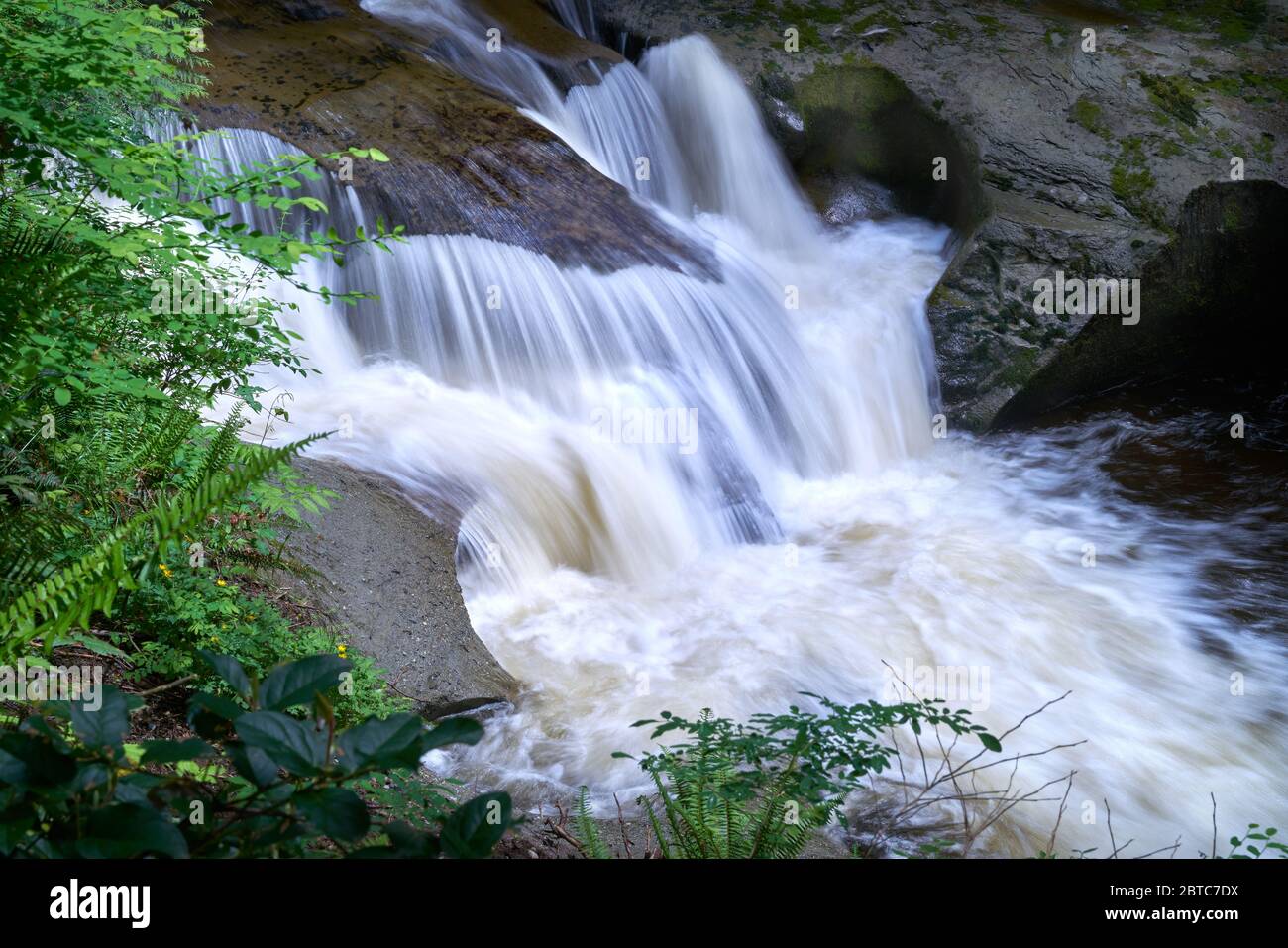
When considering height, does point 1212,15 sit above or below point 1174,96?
above

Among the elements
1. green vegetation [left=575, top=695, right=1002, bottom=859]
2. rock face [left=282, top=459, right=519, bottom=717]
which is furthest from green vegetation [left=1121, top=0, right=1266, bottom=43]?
green vegetation [left=575, top=695, right=1002, bottom=859]

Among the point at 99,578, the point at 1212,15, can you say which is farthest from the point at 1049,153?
the point at 99,578

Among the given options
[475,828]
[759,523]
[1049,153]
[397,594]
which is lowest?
[759,523]

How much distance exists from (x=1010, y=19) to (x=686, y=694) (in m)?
8.54

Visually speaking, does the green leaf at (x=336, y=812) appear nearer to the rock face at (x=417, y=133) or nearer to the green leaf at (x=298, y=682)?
the green leaf at (x=298, y=682)

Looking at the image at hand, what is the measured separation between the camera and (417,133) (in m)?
7.72

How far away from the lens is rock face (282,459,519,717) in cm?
434

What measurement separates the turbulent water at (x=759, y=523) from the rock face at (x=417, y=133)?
0.31 meters

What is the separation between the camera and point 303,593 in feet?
14.0

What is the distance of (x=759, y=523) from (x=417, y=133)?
3943 millimetres

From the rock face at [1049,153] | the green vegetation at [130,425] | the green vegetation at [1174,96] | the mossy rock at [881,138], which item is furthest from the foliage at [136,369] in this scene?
the green vegetation at [1174,96]

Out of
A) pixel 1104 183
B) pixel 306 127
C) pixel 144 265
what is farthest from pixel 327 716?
pixel 1104 183

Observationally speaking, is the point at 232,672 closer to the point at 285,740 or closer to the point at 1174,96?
the point at 285,740

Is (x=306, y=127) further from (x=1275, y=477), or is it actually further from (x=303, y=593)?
(x=1275, y=477)
